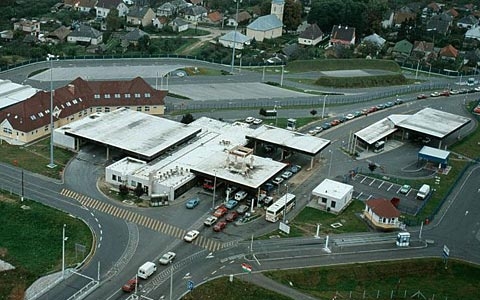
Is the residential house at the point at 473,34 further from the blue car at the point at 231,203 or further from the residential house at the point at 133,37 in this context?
the blue car at the point at 231,203

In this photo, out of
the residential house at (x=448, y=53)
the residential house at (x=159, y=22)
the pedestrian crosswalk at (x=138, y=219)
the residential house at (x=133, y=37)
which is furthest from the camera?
the residential house at (x=159, y=22)

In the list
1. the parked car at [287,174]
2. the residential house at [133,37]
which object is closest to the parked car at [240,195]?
the parked car at [287,174]

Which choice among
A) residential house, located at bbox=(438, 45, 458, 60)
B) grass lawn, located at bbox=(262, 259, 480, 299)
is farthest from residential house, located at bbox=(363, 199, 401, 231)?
residential house, located at bbox=(438, 45, 458, 60)

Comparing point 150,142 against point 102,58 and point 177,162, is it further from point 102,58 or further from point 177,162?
point 102,58

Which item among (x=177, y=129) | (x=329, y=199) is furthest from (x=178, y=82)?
(x=329, y=199)

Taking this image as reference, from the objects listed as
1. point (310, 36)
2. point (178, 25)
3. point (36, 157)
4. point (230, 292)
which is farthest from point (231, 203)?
point (178, 25)

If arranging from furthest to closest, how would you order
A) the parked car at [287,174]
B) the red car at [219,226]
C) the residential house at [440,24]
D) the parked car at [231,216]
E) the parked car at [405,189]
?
the residential house at [440,24]
the parked car at [287,174]
the parked car at [405,189]
the parked car at [231,216]
the red car at [219,226]

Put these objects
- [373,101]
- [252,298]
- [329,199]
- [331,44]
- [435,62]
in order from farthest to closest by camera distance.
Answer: [331,44], [435,62], [373,101], [329,199], [252,298]
